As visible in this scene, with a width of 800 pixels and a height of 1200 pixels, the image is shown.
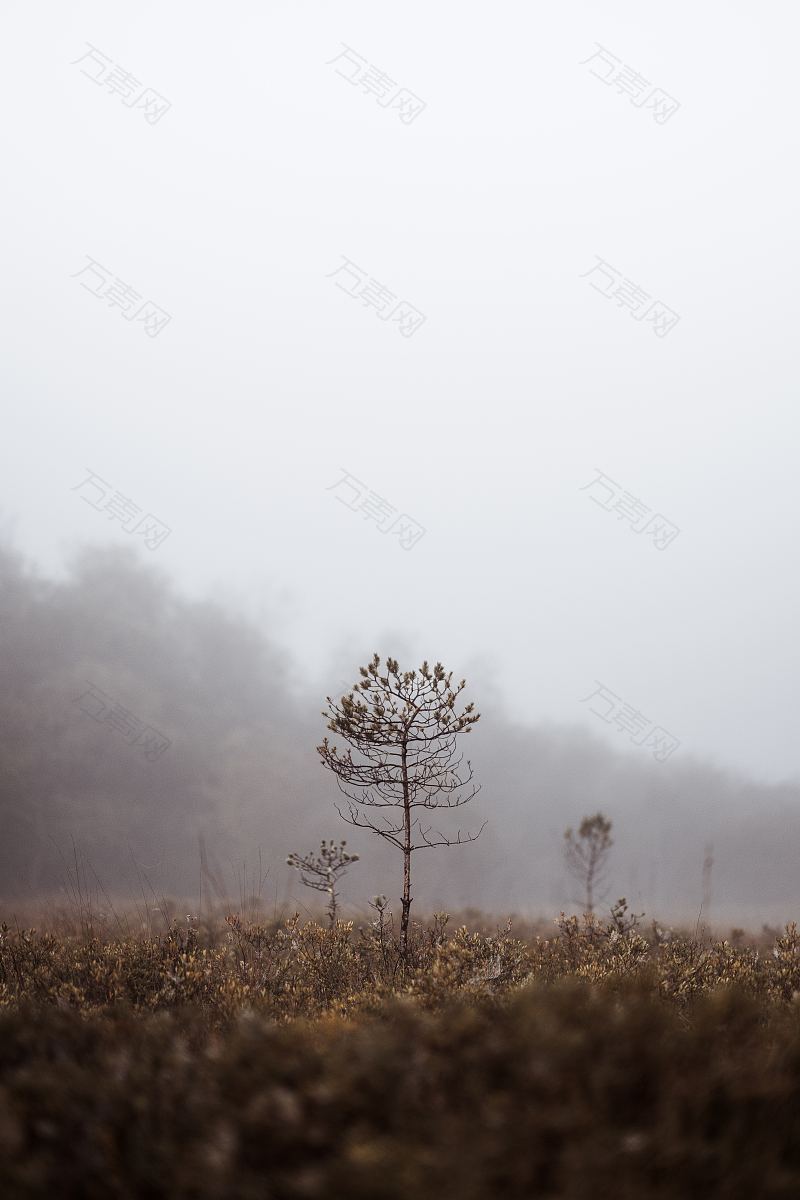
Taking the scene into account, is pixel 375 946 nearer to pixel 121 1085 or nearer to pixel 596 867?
pixel 121 1085

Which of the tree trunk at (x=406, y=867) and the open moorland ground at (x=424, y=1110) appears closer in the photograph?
the open moorland ground at (x=424, y=1110)

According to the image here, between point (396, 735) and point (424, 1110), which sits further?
point (396, 735)

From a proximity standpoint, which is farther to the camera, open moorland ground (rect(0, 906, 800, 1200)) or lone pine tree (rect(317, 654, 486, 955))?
lone pine tree (rect(317, 654, 486, 955))

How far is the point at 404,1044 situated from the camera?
3.46 metres

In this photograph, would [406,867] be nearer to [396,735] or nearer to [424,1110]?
[396,735]

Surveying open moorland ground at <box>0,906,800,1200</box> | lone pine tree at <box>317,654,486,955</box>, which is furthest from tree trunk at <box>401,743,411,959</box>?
open moorland ground at <box>0,906,800,1200</box>

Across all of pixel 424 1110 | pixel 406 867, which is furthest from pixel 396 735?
pixel 424 1110

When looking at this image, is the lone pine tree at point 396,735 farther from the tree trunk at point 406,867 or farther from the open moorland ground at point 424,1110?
the open moorland ground at point 424,1110

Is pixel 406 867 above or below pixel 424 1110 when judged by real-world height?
below

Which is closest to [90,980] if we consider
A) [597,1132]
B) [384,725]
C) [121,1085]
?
[384,725]

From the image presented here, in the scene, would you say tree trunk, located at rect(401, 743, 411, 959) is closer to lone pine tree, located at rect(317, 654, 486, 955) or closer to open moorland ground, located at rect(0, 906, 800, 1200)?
lone pine tree, located at rect(317, 654, 486, 955)

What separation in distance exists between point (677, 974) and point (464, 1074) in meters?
8.19

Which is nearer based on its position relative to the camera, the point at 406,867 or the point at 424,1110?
the point at 424,1110

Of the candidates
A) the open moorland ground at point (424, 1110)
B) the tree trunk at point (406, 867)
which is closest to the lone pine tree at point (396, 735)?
the tree trunk at point (406, 867)
